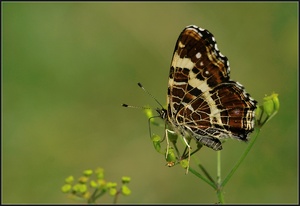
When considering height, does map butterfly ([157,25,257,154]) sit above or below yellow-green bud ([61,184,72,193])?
above

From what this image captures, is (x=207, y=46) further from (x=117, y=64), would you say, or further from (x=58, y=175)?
(x=117, y=64)

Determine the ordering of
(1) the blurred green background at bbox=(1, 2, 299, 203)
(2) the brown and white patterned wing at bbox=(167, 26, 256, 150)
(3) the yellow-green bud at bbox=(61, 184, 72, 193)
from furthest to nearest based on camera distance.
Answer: (1) the blurred green background at bbox=(1, 2, 299, 203) < (3) the yellow-green bud at bbox=(61, 184, 72, 193) < (2) the brown and white patterned wing at bbox=(167, 26, 256, 150)

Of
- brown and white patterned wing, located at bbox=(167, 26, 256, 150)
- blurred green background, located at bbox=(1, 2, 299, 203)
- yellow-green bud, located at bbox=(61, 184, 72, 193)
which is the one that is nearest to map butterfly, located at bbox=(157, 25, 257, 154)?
brown and white patterned wing, located at bbox=(167, 26, 256, 150)

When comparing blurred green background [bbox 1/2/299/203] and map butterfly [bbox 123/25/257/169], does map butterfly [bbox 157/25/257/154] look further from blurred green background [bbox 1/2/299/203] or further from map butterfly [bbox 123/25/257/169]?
blurred green background [bbox 1/2/299/203]

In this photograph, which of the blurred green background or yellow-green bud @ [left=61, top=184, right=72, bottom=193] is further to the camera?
the blurred green background

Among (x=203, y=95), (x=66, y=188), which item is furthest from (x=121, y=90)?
(x=203, y=95)

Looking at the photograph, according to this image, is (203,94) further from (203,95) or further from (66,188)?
(66,188)

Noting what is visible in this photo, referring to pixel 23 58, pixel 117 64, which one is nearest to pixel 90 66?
pixel 117 64

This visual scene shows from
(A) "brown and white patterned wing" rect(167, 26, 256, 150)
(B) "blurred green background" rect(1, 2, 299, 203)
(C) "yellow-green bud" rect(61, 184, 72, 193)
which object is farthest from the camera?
(B) "blurred green background" rect(1, 2, 299, 203)
